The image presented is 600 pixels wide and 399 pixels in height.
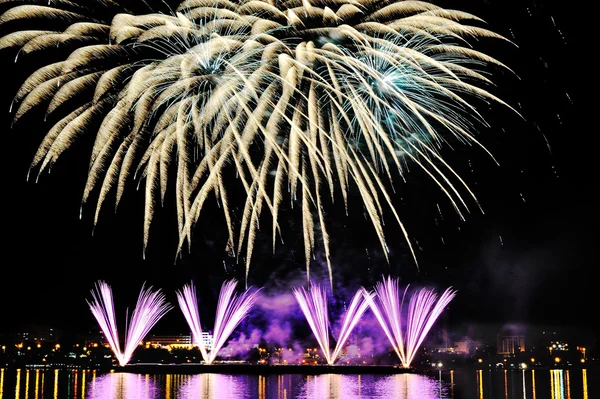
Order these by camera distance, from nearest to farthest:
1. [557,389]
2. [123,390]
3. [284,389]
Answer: [123,390] → [284,389] → [557,389]

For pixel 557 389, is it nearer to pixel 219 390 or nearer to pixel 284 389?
pixel 284 389

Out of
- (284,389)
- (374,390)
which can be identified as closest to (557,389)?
(374,390)

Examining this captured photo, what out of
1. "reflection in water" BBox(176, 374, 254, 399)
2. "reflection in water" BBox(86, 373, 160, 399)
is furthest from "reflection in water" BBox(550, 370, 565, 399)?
"reflection in water" BBox(86, 373, 160, 399)

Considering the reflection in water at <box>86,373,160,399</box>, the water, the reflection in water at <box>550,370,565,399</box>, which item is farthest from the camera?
the reflection in water at <box>550,370,565,399</box>

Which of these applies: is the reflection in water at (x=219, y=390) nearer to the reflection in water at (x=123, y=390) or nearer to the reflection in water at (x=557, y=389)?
the reflection in water at (x=123, y=390)

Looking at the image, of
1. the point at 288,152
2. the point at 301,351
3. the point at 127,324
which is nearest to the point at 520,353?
the point at 301,351

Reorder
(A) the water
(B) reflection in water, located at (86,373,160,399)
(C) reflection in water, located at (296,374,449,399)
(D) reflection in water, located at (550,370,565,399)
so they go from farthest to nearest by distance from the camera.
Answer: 1. (D) reflection in water, located at (550,370,565,399)
2. (C) reflection in water, located at (296,374,449,399)
3. (A) the water
4. (B) reflection in water, located at (86,373,160,399)

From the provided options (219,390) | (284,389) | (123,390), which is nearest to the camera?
(123,390)

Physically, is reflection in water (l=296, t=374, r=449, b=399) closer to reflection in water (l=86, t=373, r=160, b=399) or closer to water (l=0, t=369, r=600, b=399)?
water (l=0, t=369, r=600, b=399)

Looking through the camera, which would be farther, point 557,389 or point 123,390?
point 557,389

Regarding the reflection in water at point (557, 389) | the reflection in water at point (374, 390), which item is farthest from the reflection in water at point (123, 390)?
the reflection in water at point (557, 389)

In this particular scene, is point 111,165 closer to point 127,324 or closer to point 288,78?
point 288,78
